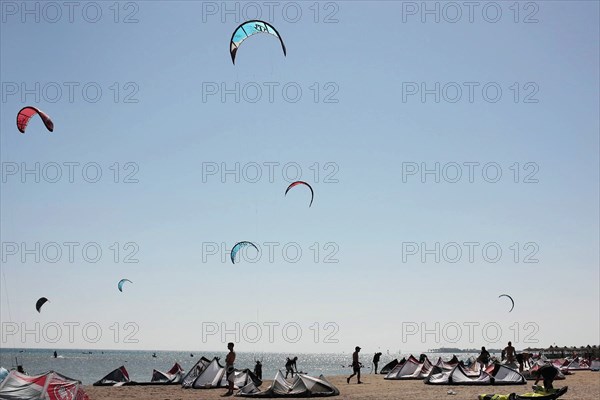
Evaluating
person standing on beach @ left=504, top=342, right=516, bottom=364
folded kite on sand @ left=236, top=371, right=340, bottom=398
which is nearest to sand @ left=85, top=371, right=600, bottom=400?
folded kite on sand @ left=236, top=371, right=340, bottom=398

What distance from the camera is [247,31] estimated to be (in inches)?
851

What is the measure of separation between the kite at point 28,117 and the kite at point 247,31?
6.31m

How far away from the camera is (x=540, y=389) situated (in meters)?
16.6

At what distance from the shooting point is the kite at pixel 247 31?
20.8 meters

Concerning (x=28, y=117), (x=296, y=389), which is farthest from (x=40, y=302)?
(x=296, y=389)

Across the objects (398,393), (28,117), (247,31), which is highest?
(247,31)

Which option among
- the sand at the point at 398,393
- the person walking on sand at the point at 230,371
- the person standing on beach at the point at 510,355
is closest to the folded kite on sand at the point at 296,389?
the person walking on sand at the point at 230,371

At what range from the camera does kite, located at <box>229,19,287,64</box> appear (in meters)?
20.8

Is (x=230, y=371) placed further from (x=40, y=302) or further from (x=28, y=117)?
(x=40, y=302)

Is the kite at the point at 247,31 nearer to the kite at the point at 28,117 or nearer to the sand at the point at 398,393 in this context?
the kite at the point at 28,117

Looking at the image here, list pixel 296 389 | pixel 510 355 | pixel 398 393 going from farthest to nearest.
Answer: pixel 510 355 → pixel 398 393 → pixel 296 389

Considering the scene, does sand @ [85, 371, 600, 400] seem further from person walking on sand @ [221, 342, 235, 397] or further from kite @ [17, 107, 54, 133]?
kite @ [17, 107, 54, 133]

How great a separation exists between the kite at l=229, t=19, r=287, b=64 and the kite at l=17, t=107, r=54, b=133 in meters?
6.31

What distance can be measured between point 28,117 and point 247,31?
843 centimetres
